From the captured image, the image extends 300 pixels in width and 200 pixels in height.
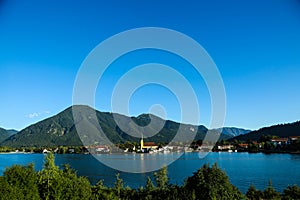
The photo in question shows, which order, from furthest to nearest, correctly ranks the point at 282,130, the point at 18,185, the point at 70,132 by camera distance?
the point at 70,132 < the point at 282,130 < the point at 18,185

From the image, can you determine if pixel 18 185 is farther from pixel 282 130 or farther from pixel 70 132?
pixel 70 132

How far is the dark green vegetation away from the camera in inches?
1984

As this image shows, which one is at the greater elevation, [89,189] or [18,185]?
[18,185]

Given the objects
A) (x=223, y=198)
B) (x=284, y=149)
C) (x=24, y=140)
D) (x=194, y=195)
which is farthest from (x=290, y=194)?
(x=24, y=140)

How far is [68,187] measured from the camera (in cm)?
648

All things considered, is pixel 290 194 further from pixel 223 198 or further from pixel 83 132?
pixel 83 132

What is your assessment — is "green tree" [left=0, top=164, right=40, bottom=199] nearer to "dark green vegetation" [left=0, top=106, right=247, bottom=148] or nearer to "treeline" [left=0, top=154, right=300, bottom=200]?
"treeline" [left=0, top=154, right=300, bottom=200]

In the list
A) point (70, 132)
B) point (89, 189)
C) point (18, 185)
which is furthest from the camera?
point (70, 132)

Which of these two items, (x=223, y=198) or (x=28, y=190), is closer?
(x=28, y=190)

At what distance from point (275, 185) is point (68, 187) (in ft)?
33.4

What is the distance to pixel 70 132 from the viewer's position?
64.2m

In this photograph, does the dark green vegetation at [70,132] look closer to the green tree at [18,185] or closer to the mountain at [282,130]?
the mountain at [282,130]

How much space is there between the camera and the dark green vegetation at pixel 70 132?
50406mm

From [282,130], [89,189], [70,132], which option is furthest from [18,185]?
[70,132]
